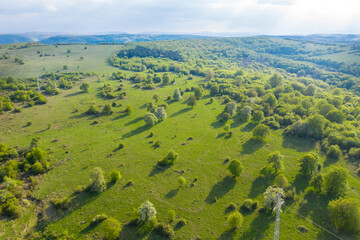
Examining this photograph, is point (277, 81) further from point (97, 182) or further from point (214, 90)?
point (97, 182)

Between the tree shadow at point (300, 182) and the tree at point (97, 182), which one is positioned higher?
the tree at point (97, 182)

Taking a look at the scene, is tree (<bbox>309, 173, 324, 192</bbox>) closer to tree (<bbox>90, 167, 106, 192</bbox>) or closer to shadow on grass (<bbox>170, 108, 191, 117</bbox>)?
tree (<bbox>90, 167, 106, 192</bbox>)

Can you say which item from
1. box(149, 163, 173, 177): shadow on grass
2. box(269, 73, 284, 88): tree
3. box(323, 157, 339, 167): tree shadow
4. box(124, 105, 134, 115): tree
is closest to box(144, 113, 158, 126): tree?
box(124, 105, 134, 115): tree

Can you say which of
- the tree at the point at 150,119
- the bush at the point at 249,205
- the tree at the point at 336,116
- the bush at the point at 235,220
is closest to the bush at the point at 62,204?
the bush at the point at 235,220

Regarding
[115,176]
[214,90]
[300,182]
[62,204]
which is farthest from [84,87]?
[300,182]

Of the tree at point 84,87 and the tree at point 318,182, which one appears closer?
the tree at point 318,182

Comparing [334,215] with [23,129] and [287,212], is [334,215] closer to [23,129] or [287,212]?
[287,212]

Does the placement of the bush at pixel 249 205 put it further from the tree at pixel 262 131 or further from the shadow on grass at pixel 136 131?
the shadow on grass at pixel 136 131
